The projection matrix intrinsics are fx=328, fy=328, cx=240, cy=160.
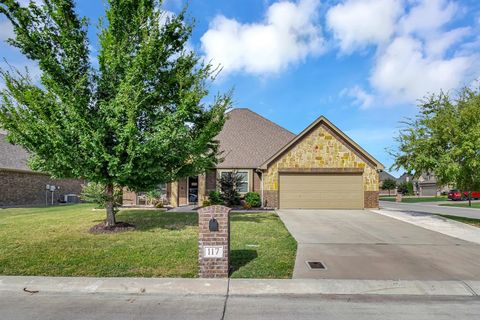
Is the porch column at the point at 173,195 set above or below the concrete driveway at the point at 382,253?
above

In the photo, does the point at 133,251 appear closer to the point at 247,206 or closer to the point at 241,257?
the point at 241,257

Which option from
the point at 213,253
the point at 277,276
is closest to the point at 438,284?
the point at 277,276

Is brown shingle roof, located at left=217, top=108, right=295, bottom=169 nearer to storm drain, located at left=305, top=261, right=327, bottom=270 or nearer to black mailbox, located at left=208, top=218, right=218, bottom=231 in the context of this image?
storm drain, located at left=305, top=261, right=327, bottom=270

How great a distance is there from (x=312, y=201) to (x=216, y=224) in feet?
47.5

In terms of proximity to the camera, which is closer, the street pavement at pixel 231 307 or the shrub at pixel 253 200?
the street pavement at pixel 231 307

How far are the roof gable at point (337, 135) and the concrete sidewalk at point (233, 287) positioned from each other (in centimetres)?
1416

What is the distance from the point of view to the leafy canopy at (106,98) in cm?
1016

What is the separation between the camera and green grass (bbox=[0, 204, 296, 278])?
6789mm

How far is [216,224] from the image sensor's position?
6406 millimetres

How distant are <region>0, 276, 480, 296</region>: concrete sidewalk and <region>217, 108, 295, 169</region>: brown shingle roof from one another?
15816mm

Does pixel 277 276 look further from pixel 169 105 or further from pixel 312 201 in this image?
pixel 312 201

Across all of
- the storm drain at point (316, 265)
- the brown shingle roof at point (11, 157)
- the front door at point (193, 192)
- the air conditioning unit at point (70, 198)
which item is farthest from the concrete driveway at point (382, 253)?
the air conditioning unit at point (70, 198)

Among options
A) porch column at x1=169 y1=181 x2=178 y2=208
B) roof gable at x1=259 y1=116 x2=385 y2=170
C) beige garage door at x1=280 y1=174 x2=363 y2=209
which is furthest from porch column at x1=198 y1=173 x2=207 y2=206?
beige garage door at x1=280 y1=174 x2=363 y2=209

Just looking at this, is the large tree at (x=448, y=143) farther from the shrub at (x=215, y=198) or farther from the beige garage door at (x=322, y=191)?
the shrub at (x=215, y=198)
